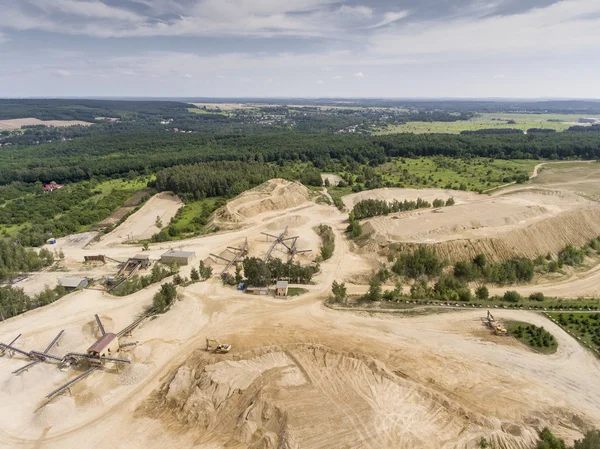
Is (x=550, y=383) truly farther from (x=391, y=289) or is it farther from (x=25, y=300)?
(x=25, y=300)

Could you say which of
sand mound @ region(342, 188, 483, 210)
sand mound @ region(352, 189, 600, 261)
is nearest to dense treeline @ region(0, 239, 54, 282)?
sand mound @ region(352, 189, 600, 261)

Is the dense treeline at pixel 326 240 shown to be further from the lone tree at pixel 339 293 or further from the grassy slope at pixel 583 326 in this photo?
the grassy slope at pixel 583 326

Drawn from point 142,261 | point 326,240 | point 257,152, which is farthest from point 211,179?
point 257,152

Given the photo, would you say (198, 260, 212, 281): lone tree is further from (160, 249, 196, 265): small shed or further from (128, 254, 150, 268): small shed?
(128, 254, 150, 268): small shed

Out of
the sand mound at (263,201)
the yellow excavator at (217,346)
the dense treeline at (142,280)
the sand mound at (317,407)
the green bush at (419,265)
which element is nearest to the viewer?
the sand mound at (317,407)

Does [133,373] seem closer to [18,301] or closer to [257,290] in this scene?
[257,290]

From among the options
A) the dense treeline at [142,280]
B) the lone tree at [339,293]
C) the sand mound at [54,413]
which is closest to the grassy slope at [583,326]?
the lone tree at [339,293]

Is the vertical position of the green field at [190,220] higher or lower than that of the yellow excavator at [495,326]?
lower
